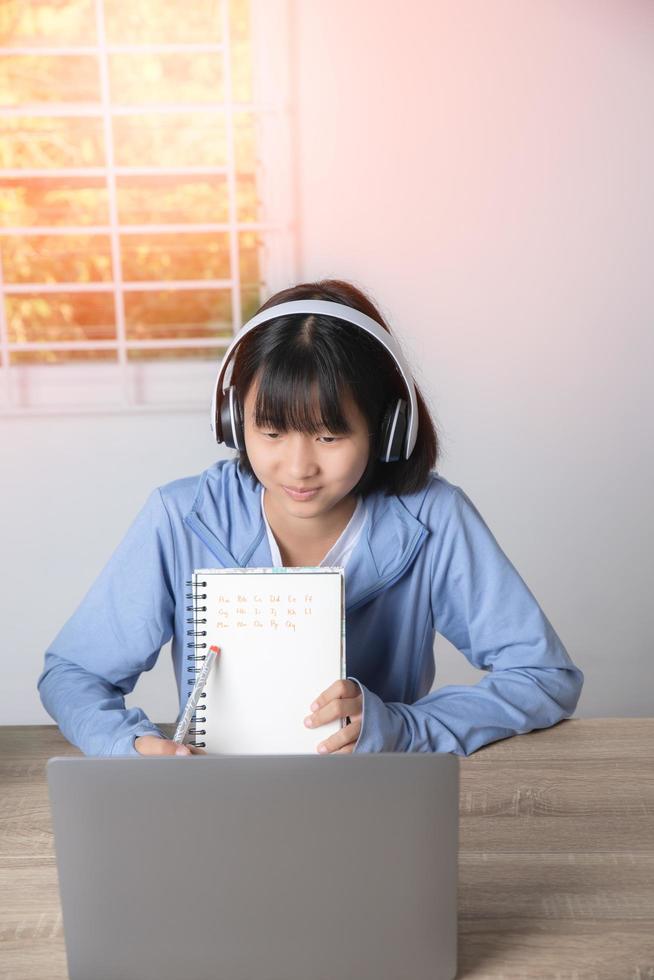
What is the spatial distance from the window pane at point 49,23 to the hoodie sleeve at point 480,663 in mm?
2037

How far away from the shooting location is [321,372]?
1.30 m

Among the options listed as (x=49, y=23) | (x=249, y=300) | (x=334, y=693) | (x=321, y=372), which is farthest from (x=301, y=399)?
(x=49, y=23)

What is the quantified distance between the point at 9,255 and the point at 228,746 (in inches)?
87.8

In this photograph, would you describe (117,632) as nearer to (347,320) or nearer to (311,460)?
(311,460)

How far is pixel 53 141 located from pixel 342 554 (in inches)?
77.0

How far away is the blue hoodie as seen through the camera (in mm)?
1303

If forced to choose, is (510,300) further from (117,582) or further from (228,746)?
(228,746)

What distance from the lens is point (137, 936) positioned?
0.79m

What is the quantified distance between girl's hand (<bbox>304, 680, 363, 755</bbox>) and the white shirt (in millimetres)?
334

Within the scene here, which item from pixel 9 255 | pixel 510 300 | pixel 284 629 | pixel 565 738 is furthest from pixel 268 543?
pixel 9 255

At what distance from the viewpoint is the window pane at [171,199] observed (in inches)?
115

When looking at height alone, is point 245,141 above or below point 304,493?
above

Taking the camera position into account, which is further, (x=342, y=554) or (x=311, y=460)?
(x=342, y=554)

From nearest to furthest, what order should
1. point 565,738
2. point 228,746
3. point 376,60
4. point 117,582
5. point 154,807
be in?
point 154,807 < point 228,746 < point 565,738 < point 117,582 < point 376,60
